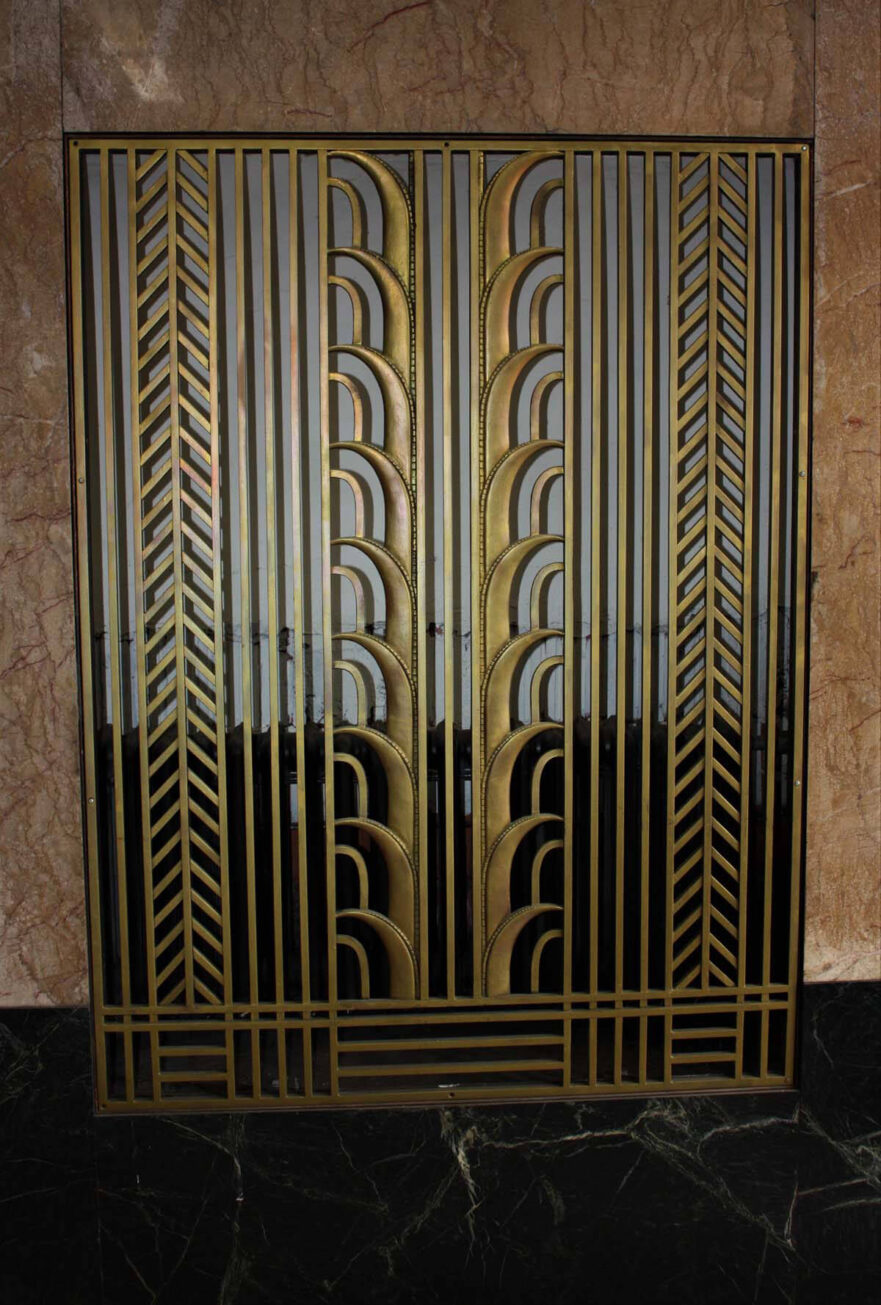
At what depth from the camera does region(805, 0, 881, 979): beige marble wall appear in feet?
5.61

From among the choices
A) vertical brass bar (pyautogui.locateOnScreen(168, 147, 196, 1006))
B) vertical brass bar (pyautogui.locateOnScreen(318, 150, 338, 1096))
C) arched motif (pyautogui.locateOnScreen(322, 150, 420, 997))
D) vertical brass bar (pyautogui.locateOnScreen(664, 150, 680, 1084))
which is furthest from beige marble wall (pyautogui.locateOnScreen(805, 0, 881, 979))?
vertical brass bar (pyautogui.locateOnScreen(168, 147, 196, 1006))

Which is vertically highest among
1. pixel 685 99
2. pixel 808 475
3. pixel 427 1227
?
pixel 685 99

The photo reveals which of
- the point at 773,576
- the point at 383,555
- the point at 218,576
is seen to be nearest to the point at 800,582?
the point at 773,576

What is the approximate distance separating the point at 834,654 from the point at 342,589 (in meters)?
0.86

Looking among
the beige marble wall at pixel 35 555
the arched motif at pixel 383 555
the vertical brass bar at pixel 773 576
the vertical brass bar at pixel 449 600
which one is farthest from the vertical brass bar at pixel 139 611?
the vertical brass bar at pixel 773 576

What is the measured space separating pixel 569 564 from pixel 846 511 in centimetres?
48

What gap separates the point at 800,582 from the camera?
1.77m

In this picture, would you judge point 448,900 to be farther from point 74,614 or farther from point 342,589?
point 74,614

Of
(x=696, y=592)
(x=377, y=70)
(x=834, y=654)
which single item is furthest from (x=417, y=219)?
(x=834, y=654)

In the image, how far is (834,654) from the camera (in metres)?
1.78

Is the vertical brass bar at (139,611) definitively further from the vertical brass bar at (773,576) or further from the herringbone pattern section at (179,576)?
the vertical brass bar at (773,576)

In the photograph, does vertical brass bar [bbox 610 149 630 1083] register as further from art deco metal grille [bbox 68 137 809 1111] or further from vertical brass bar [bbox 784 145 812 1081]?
vertical brass bar [bbox 784 145 812 1081]

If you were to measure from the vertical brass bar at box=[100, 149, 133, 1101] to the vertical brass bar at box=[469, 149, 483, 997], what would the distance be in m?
0.60

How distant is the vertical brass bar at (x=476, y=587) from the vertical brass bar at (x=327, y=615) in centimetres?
24
